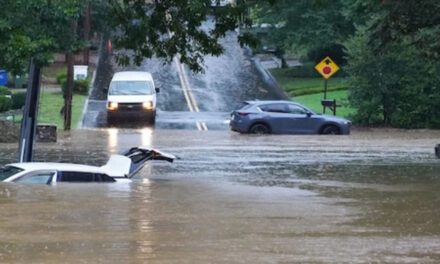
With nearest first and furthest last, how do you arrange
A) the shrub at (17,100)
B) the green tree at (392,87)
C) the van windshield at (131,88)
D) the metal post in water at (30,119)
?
the metal post in water at (30,119) < the van windshield at (131,88) < the green tree at (392,87) < the shrub at (17,100)

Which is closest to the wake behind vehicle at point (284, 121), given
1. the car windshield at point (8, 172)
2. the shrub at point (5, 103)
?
the shrub at point (5, 103)

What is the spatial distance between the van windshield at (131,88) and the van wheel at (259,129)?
6514 mm

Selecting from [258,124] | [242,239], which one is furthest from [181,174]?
[258,124]

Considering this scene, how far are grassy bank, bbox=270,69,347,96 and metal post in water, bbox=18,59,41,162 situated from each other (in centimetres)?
3119

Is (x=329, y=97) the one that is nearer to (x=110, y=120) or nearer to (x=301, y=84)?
(x=301, y=84)

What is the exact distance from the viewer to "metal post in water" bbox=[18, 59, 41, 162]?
77.7ft

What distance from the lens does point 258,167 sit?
80.9ft

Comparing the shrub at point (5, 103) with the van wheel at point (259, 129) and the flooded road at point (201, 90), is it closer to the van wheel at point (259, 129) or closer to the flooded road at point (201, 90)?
the flooded road at point (201, 90)

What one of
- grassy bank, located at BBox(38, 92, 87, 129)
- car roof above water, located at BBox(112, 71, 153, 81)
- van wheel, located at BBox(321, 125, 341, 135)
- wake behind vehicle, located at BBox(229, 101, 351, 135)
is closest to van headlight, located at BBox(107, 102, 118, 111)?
grassy bank, located at BBox(38, 92, 87, 129)

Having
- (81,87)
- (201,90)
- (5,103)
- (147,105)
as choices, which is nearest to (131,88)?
(147,105)

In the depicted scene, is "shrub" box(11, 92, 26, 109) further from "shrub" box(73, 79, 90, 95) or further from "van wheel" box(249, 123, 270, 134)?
"van wheel" box(249, 123, 270, 134)

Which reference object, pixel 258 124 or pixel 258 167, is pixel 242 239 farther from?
pixel 258 124

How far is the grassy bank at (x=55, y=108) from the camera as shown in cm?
4206

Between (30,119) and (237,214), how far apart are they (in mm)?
10302
